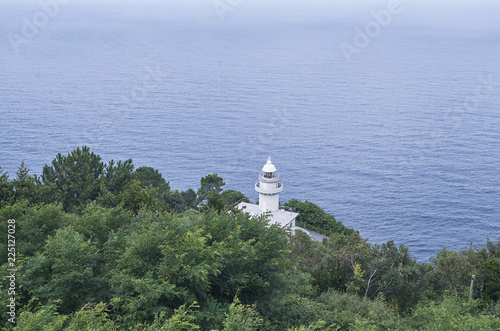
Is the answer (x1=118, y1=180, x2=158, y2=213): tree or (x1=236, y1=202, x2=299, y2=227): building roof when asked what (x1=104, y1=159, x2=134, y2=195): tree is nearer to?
(x1=118, y1=180, x2=158, y2=213): tree

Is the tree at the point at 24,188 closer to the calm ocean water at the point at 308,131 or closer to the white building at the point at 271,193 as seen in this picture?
the white building at the point at 271,193

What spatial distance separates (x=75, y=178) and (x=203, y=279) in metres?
31.5

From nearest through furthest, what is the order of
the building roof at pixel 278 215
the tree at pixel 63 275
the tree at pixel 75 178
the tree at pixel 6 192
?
the tree at pixel 63 275 < the tree at pixel 6 192 < the tree at pixel 75 178 < the building roof at pixel 278 215

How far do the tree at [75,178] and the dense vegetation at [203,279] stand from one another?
7.01m

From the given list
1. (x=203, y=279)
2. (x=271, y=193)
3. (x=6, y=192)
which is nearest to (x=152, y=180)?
(x=271, y=193)

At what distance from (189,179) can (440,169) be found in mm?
47171

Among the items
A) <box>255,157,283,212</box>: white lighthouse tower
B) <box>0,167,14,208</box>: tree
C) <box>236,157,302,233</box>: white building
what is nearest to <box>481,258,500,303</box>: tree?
<box>236,157,302,233</box>: white building

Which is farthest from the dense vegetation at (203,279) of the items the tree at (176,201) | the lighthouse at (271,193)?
the tree at (176,201)

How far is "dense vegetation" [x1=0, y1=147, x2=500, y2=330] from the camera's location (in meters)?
19.8

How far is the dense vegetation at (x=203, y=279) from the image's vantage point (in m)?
19.8

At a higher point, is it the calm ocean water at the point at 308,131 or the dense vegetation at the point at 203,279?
the calm ocean water at the point at 308,131

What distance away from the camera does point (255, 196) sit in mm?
79062

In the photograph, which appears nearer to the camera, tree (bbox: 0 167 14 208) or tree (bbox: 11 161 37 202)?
tree (bbox: 0 167 14 208)

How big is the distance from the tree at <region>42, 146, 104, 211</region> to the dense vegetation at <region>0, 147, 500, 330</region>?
7.01 meters
